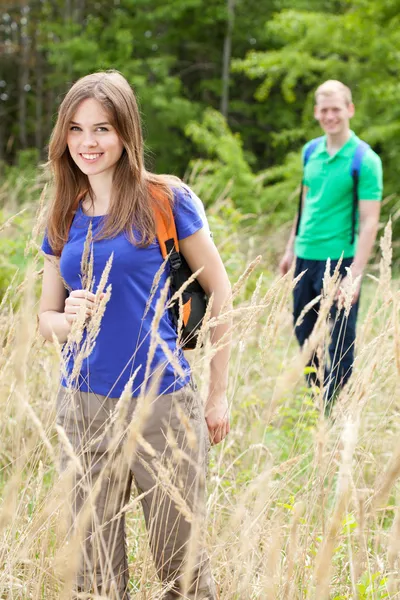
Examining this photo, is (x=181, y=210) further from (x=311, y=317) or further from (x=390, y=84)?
(x=390, y=84)

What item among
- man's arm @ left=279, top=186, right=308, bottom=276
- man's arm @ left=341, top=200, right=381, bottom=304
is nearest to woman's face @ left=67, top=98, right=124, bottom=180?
man's arm @ left=341, top=200, right=381, bottom=304

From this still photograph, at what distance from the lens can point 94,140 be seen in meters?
1.75

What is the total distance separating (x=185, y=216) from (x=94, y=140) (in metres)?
0.32

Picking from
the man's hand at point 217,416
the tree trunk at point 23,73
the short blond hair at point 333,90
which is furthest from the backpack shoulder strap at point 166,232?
the tree trunk at point 23,73

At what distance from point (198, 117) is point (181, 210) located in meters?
15.8

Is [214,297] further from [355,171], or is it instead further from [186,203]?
[355,171]

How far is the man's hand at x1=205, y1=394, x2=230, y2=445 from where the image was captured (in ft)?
6.00

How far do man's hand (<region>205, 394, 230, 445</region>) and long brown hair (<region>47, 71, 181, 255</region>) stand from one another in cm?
50

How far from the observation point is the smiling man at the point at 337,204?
3604 mm

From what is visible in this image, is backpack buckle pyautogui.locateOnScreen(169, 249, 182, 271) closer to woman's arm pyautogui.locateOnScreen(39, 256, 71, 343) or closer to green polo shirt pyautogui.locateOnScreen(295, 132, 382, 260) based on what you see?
woman's arm pyautogui.locateOnScreen(39, 256, 71, 343)

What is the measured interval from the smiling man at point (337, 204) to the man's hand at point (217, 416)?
1788 millimetres

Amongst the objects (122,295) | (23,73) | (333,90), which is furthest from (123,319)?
(23,73)

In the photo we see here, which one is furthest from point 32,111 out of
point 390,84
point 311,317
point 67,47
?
point 311,317

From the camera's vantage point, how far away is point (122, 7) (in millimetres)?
19219
